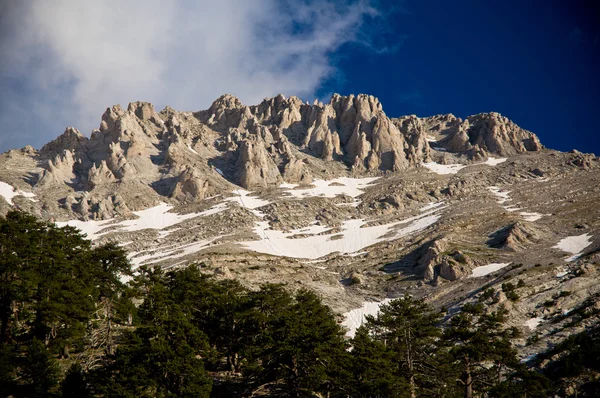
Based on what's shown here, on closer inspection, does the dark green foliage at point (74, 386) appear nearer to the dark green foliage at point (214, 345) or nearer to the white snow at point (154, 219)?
the dark green foliage at point (214, 345)

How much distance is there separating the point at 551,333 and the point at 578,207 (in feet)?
297

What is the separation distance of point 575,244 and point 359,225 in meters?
72.2

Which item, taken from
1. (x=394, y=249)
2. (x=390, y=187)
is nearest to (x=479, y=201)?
(x=390, y=187)

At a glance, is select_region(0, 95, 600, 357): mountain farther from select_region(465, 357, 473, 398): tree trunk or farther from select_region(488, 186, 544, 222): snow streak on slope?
select_region(465, 357, 473, 398): tree trunk

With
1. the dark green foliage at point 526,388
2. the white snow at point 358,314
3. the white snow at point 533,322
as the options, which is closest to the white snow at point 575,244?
the white snow at point 533,322

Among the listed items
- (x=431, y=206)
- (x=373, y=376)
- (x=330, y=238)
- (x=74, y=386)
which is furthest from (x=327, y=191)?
(x=74, y=386)

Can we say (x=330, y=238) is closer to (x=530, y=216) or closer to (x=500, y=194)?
(x=530, y=216)

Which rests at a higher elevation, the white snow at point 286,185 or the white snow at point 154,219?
the white snow at point 286,185

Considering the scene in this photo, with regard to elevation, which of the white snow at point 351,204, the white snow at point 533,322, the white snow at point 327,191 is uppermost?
the white snow at point 327,191

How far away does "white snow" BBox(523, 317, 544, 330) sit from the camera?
60188 millimetres

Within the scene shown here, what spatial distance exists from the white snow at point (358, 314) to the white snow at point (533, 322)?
2283cm

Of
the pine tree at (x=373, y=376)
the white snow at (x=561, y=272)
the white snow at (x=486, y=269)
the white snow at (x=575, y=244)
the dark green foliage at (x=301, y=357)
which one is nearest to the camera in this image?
the pine tree at (x=373, y=376)

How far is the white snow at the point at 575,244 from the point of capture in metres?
92.2

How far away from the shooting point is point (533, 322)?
201 feet
